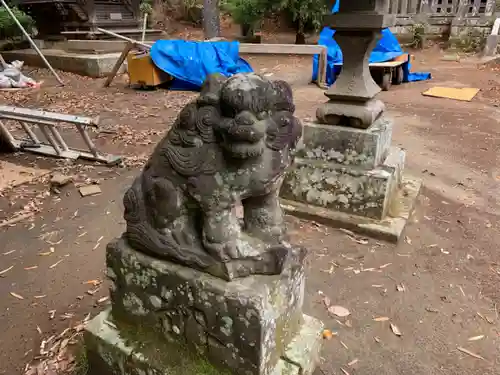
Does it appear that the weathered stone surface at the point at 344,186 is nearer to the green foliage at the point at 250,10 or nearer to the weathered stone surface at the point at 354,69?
the weathered stone surface at the point at 354,69

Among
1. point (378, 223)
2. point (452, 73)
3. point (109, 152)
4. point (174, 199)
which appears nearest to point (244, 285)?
point (174, 199)

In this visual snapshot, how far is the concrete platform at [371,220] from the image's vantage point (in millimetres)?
3532

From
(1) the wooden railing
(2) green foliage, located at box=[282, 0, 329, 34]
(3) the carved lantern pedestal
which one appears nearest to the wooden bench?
(2) green foliage, located at box=[282, 0, 329, 34]

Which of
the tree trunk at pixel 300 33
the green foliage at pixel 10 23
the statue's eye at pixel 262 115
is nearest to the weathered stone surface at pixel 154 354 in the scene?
the statue's eye at pixel 262 115

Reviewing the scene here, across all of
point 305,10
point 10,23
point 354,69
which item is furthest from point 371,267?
point 10,23

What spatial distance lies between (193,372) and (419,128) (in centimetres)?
573

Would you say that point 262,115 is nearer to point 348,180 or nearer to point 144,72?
point 348,180

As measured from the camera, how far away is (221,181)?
166cm

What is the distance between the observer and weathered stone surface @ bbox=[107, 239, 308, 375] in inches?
66.4

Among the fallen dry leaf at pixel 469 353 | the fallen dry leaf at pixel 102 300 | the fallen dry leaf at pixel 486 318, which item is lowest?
the fallen dry leaf at pixel 486 318

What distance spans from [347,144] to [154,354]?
2378mm

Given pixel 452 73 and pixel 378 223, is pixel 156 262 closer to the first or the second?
pixel 378 223

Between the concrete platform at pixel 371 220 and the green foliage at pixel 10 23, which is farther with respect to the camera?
the green foliage at pixel 10 23

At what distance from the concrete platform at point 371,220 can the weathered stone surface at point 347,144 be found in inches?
17.4
